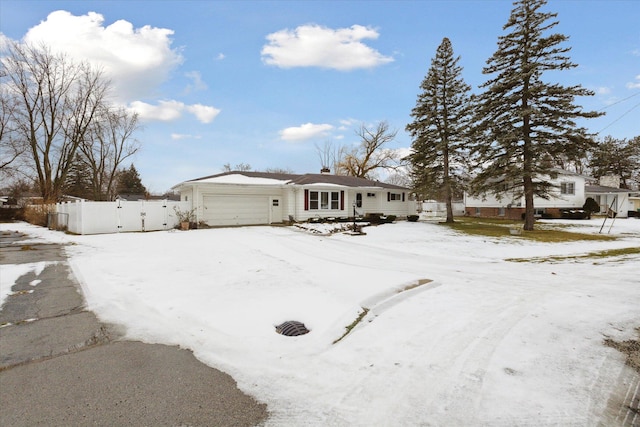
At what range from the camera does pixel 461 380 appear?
2801mm

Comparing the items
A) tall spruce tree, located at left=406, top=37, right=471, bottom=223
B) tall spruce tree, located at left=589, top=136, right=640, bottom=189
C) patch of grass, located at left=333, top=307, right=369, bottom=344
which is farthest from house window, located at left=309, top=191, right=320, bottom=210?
tall spruce tree, located at left=589, top=136, right=640, bottom=189

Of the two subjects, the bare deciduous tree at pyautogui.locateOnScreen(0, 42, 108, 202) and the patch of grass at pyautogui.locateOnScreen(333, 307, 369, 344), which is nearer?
the patch of grass at pyautogui.locateOnScreen(333, 307, 369, 344)

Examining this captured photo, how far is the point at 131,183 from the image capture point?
52656 millimetres

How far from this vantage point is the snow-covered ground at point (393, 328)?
2.48 metres

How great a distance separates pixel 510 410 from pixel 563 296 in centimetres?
428

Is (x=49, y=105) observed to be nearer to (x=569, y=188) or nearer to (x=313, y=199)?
(x=313, y=199)

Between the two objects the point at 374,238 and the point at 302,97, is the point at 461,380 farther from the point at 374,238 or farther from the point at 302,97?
the point at 302,97

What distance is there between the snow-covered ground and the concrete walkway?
0.24 metres

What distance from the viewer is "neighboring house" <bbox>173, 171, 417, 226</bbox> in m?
18.2

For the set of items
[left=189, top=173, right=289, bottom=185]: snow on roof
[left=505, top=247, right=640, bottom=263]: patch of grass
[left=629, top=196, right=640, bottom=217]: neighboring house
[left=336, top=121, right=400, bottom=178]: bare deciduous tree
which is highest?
[left=336, top=121, right=400, bottom=178]: bare deciduous tree

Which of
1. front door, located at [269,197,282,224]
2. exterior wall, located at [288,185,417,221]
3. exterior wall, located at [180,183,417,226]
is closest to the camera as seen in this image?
exterior wall, located at [180,183,417,226]

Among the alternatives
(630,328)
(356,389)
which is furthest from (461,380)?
(630,328)

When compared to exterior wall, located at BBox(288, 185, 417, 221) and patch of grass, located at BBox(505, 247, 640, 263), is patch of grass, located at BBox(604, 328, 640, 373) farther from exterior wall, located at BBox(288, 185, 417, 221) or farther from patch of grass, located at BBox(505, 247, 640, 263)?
exterior wall, located at BBox(288, 185, 417, 221)

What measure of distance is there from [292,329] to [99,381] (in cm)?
212
